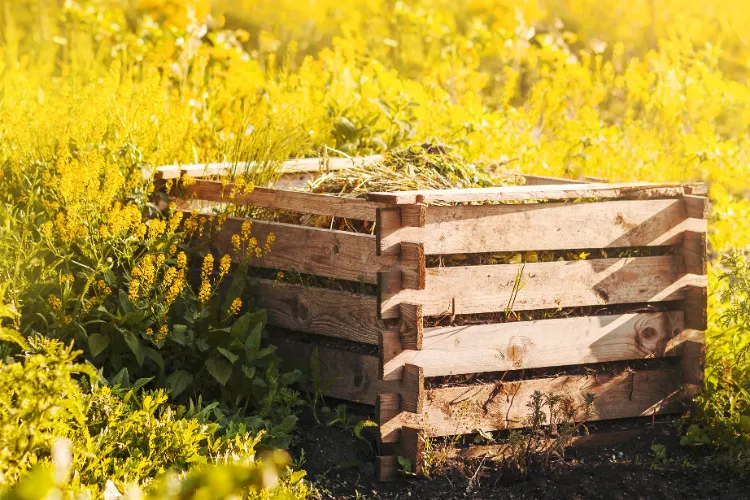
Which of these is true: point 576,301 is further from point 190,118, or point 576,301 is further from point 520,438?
point 190,118

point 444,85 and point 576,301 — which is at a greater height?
point 444,85

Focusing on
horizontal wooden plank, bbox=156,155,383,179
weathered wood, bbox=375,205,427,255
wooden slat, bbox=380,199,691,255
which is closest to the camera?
weathered wood, bbox=375,205,427,255

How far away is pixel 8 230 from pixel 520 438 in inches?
75.6

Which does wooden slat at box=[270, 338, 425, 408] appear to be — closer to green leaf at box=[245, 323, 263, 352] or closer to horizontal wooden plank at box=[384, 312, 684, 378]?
horizontal wooden plank at box=[384, 312, 684, 378]

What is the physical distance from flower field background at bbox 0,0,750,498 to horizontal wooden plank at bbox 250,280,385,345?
0.10 m

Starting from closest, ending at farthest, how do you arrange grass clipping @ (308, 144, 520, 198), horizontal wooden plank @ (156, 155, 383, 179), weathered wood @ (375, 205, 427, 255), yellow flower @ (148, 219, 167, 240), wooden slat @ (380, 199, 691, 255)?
weathered wood @ (375, 205, 427, 255), wooden slat @ (380, 199, 691, 255), yellow flower @ (148, 219, 167, 240), grass clipping @ (308, 144, 520, 198), horizontal wooden plank @ (156, 155, 383, 179)

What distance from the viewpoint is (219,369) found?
3.03m

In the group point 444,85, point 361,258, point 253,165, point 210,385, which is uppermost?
point 444,85

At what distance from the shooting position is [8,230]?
120 inches

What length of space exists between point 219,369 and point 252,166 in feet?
3.42

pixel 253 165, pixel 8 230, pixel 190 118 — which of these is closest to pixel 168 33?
pixel 190 118

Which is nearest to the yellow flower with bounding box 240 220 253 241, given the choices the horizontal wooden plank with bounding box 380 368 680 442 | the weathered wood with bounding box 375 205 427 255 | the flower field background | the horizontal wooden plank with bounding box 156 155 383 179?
the flower field background

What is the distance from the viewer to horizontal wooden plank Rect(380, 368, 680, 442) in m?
2.99

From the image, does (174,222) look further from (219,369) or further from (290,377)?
(290,377)
